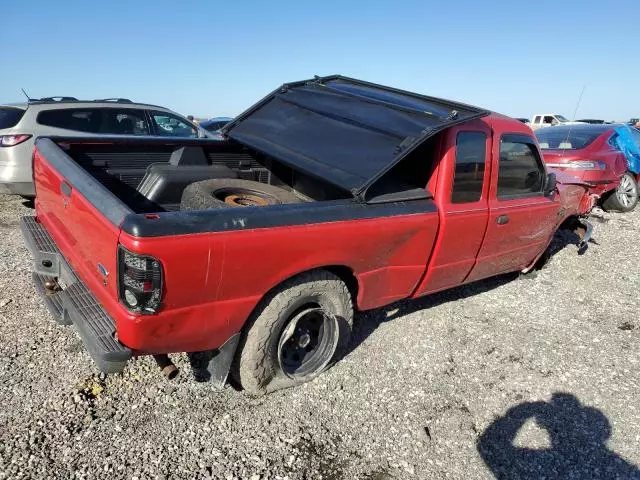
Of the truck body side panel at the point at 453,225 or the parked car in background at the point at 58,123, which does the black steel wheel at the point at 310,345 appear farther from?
the parked car in background at the point at 58,123

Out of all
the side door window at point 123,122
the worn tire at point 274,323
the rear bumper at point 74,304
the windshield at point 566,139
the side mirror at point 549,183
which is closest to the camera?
the rear bumper at point 74,304

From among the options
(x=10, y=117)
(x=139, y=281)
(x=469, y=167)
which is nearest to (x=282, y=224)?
(x=139, y=281)

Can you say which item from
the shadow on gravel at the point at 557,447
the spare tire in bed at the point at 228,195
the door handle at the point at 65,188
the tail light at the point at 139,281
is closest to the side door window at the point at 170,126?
the spare tire in bed at the point at 228,195

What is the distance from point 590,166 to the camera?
7.71 metres

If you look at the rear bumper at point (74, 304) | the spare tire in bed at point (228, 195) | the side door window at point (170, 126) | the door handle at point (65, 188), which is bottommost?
the rear bumper at point (74, 304)

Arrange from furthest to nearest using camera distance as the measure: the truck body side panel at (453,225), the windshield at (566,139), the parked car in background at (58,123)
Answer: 1. the windshield at (566,139)
2. the parked car in background at (58,123)
3. the truck body side panel at (453,225)

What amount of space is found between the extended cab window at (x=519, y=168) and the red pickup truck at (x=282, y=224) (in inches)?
0.7

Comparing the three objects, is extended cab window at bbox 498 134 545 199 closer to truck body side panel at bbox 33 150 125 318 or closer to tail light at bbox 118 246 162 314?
tail light at bbox 118 246 162 314

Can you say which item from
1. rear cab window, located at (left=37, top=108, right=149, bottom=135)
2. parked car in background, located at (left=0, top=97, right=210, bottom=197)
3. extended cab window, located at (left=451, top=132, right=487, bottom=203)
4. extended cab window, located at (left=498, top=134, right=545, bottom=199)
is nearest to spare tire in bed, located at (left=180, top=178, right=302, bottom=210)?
extended cab window, located at (left=451, top=132, right=487, bottom=203)

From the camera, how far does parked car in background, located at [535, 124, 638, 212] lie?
25.3 feet

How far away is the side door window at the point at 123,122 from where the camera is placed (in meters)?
7.00

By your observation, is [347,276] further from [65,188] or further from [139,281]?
[65,188]

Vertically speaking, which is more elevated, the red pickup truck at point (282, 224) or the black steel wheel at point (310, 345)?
the red pickup truck at point (282, 224)

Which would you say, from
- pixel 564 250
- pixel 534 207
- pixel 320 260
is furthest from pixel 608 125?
pixel 320 260
